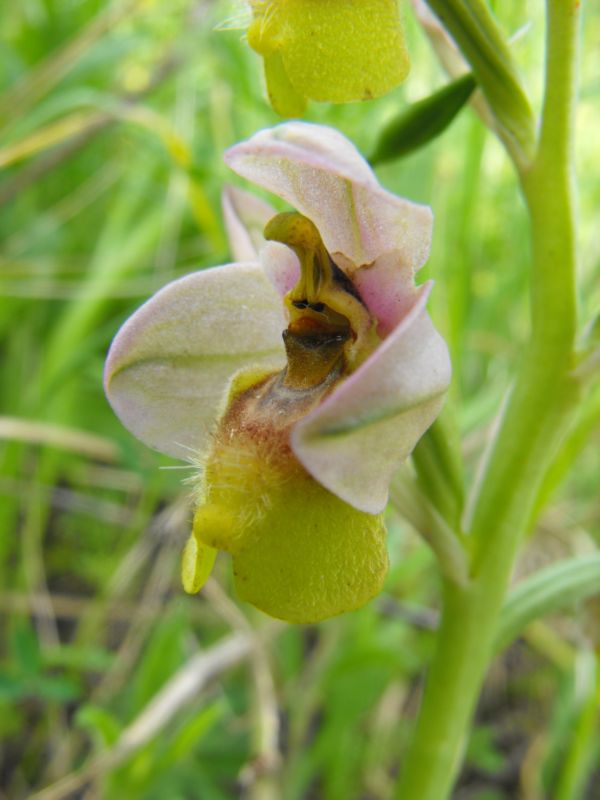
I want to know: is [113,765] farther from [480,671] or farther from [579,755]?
[579,755]

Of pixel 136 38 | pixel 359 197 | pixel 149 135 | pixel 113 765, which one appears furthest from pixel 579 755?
pixel 136 38

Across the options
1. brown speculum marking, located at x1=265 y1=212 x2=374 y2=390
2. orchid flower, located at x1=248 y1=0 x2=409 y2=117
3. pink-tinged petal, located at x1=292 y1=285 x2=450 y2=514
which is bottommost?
brown speculum marking, located at x1=265 y1=212 x2=374 y2=390

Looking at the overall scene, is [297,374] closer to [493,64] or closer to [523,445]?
[523,445]

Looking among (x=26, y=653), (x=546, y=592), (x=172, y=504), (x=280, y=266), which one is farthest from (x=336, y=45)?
(x=172, y=504)

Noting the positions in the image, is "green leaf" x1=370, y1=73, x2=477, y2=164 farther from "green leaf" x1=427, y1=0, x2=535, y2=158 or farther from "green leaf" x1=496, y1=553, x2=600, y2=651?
"green leaf" x1=496, y1=553, x2=600, y2=651

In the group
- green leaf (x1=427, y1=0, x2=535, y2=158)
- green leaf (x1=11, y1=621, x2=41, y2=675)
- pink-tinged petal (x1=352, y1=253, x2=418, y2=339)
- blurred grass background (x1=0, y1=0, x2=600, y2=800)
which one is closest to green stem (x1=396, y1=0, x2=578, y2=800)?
green leaf (x1=427, y1=0, x2=535, y2=158)

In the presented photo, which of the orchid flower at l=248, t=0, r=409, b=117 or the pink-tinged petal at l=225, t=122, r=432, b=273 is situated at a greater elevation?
the orchid flower at l=248, t=0, r=409, b=117
